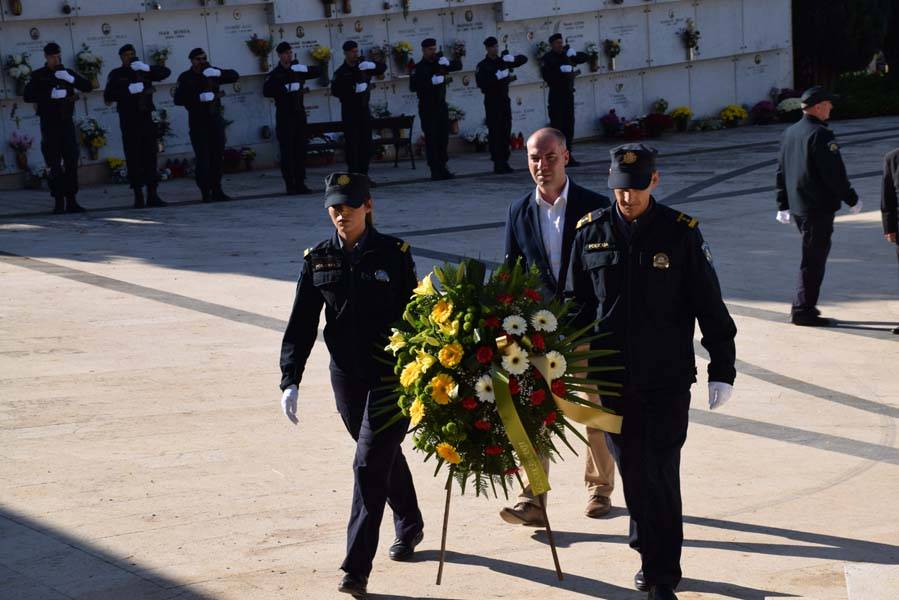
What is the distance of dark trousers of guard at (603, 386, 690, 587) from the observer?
574 cm

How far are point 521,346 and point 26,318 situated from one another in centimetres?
770

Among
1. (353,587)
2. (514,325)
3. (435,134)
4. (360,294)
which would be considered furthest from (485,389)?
(435,134)

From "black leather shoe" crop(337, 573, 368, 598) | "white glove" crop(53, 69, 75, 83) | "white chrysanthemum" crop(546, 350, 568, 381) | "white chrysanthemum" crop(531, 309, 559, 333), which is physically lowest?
"black leather shoe" crop(337, 573, 368, 598)

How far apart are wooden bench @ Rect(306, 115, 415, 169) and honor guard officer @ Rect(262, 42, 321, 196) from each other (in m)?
1.30

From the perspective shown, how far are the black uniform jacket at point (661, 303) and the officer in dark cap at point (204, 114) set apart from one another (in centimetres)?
1514

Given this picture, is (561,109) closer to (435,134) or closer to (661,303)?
(435,134)

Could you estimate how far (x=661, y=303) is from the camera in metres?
5.86

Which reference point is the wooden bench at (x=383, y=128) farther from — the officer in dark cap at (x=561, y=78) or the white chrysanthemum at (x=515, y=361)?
the white chrysanthemum at (x=515, y=361)

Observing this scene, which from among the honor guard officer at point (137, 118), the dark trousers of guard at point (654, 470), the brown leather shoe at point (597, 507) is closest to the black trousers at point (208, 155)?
the honor guard officer at point (137, 118)

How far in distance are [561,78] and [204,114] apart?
6.58 m

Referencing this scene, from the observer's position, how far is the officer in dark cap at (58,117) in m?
19.2

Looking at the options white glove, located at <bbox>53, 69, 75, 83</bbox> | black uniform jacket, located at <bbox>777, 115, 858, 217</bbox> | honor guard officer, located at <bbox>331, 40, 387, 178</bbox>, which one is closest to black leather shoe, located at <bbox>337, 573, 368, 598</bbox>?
black uniform jacket, located at <bbox>777, 115, 858, 217</bbox>

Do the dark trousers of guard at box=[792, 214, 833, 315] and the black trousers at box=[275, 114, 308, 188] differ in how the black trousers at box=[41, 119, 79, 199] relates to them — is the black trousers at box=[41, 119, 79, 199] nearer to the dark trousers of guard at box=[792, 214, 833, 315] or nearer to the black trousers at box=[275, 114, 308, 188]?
the black trousers at box=[275, 114, 308, 188]

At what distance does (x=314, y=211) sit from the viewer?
61.8ft
